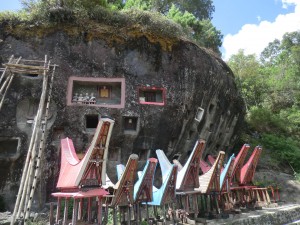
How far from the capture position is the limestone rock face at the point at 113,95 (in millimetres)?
13809

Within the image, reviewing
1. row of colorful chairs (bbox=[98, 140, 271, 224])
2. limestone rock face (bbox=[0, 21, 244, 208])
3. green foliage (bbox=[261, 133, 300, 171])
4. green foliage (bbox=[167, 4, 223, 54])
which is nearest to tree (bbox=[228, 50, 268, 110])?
green foliage (bbox=[167, 4, 223, 54])

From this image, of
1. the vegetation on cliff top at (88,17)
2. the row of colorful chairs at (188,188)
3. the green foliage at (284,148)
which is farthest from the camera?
the green foliage at (284,148)

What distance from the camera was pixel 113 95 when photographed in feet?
50.4

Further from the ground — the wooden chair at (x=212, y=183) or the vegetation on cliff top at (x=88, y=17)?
the vegetation on cliff top at (x=88, y=17)

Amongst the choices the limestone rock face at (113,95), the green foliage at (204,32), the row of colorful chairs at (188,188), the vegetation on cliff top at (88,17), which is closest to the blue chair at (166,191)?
the row of colorful chairs at (188,188)

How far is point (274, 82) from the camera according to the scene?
32.7 metres

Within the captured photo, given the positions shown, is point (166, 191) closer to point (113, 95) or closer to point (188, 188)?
point (188, 188)

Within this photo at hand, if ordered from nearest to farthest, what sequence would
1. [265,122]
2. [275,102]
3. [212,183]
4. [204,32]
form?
[212,183], [265,122], [204,32], [275,102]

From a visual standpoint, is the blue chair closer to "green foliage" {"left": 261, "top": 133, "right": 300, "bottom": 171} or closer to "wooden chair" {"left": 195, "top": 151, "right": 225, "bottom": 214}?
"wooden chair" {"left": 195, "top": 151, "right": 225, "bottom": 214}

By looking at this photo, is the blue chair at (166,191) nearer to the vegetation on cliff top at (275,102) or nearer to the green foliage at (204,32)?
the vegetation on cliff top at (275,102)

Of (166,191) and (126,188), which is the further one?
(166,191)

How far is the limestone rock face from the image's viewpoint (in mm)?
13809

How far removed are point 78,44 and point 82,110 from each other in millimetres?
3254

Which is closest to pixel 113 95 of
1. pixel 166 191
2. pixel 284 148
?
pixel 166 191
